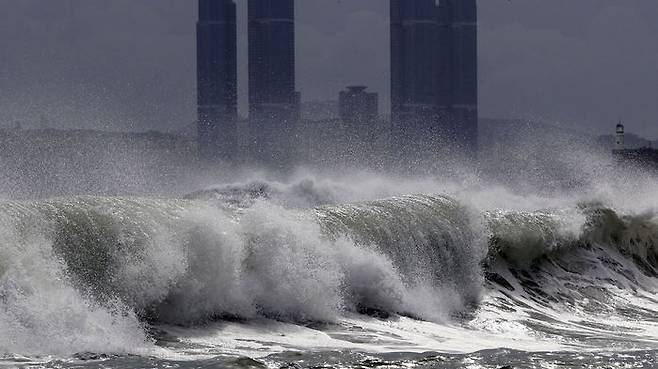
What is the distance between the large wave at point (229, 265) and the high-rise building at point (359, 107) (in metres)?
147

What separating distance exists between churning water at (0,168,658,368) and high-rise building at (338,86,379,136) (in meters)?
146

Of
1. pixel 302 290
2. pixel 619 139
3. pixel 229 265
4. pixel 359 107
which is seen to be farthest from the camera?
pixel 359 107

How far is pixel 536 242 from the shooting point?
96.3 feet

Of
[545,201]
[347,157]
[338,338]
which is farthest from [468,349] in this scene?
[347,157]

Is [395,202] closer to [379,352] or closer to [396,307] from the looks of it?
[396,307]

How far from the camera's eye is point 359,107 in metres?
189

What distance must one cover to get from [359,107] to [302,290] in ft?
557

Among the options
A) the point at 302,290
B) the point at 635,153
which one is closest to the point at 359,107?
the point at 635,153

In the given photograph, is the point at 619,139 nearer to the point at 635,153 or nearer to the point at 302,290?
the point at 635,153

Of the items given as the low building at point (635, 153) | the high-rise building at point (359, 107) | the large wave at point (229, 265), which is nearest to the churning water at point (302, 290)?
the large wave at point (229, 265)

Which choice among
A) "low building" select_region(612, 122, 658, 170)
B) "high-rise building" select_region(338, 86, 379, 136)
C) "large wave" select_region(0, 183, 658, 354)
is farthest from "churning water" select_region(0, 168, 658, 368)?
"high-rise building" select_region(338, 86, 379, 136)

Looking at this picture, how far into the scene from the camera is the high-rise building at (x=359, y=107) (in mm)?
175712

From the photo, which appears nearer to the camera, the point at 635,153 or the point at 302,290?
the point at 302,290

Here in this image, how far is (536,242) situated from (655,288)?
272cm
